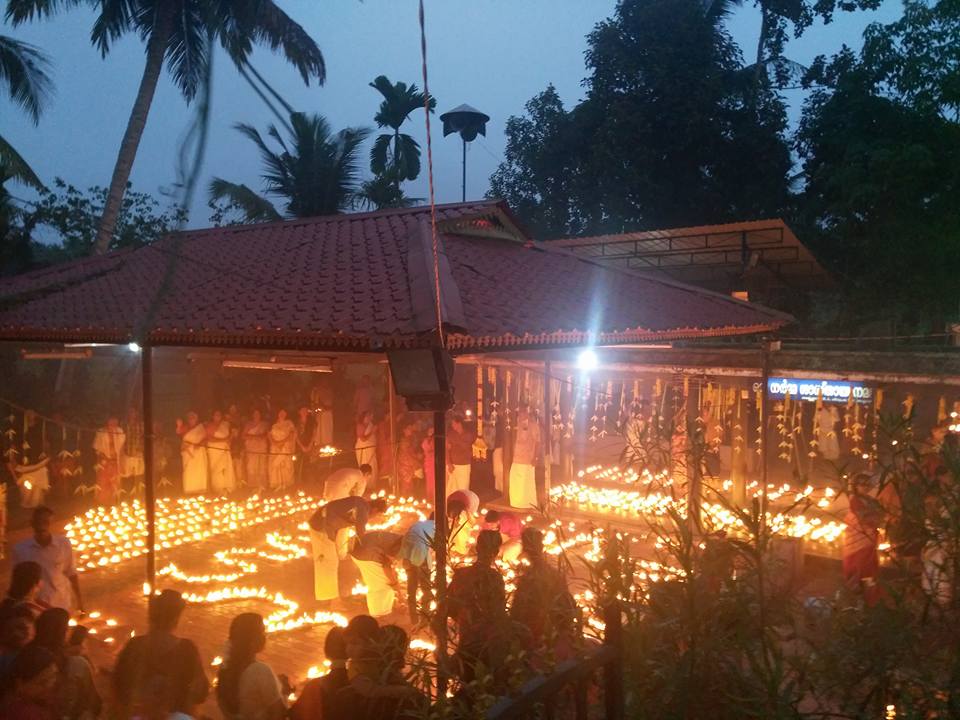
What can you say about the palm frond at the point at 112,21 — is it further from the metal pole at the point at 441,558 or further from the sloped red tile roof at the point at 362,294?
the metal pole at the point at 441,558

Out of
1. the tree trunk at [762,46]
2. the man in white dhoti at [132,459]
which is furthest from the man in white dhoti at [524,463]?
the tree trunk at [762,46]

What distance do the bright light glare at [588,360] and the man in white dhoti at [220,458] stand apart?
608cm

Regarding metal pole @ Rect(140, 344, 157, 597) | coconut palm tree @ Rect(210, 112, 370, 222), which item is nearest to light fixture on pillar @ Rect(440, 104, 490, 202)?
coconut palm tree @ Rect(210, 112, 370, 222)

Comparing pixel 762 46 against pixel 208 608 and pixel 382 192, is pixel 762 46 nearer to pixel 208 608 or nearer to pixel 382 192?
pixel 382 192

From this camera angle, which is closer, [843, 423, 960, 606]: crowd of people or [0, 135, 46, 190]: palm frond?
[843, 423, 960, 606]: crowd of people

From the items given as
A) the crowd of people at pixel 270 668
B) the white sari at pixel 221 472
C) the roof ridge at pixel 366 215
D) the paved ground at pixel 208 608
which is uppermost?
the roof ridge at pixel 366 215

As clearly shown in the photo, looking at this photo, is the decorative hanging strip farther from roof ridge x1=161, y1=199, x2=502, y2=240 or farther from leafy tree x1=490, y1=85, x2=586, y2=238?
leafy tree x1=490, y1=85, x2=586, y2=238

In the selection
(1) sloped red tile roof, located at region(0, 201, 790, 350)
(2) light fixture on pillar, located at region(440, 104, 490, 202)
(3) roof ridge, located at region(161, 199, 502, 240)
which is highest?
(2) light fixture on pillar, located at region(440, 104, 490, 202)

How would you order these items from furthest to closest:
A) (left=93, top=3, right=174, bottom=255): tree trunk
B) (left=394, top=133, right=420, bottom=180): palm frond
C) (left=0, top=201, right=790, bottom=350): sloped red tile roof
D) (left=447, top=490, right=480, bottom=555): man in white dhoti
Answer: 1. (left=394, top=133, right=420, bottom=180): palm frond
2. (left=93, top=3, right=174, bottom=255): tree trunk
3. (left=447, top=490, right=480, bottom=555): man in white dhoti
4. (left=0, top=201, right=790, bottom=350): sloped red tile roof

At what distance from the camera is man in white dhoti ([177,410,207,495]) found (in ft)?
41.5

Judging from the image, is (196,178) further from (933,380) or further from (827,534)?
(933,380)

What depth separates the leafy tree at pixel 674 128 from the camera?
1952cm

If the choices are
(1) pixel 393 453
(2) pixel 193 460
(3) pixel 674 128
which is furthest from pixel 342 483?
(3) pixel 674 128

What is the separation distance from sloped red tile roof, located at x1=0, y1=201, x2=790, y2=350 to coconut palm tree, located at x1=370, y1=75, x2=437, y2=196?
14.8 meters
